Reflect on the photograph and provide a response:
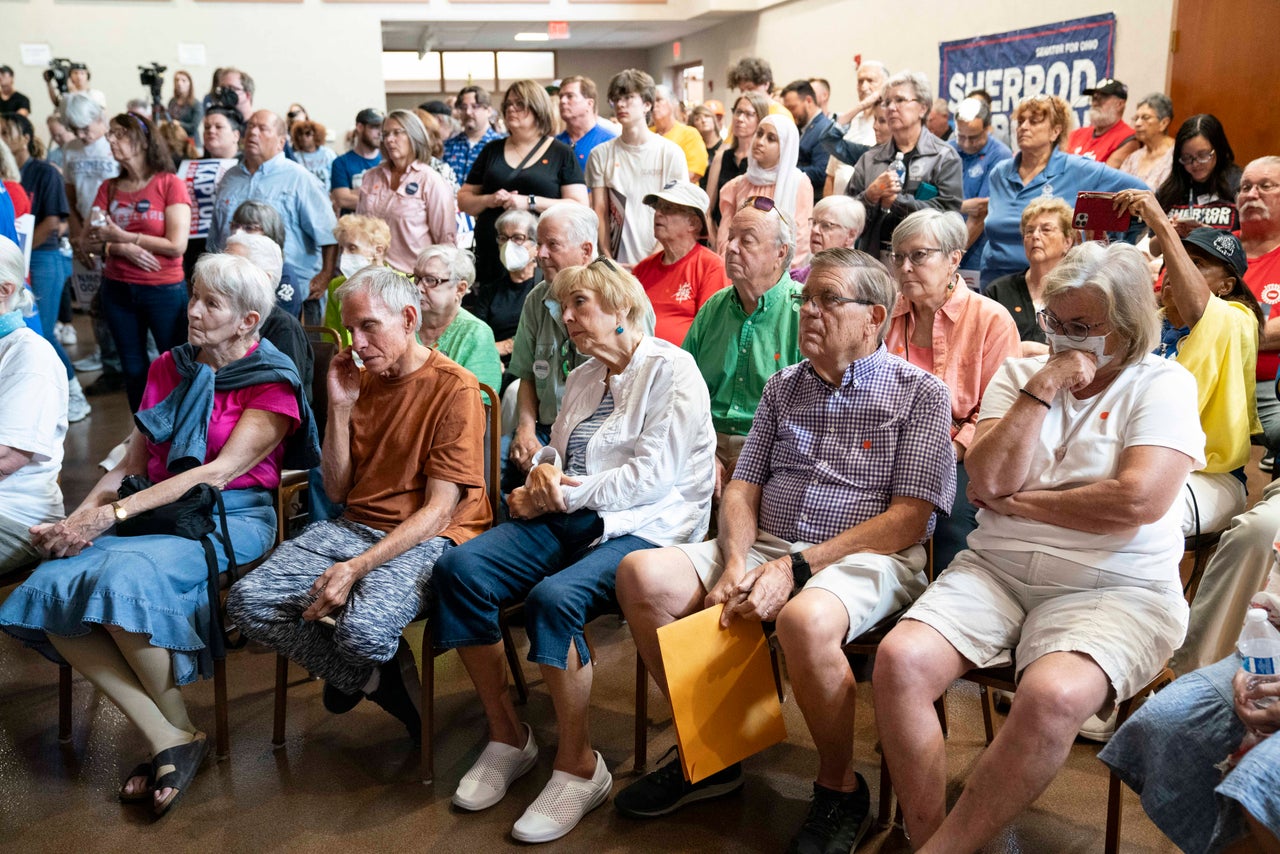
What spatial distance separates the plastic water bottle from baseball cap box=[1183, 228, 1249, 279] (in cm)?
140

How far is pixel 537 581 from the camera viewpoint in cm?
250

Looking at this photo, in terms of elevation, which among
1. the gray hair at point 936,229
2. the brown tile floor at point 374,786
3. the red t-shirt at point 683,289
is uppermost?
the gray hair at point 936,229

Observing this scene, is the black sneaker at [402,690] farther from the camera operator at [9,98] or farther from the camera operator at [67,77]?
the camera operator at [9,98]

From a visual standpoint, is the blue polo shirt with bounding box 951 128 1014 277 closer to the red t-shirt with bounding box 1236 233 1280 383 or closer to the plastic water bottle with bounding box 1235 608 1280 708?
the red t-shirt with bounding box 1236 233 1280 383

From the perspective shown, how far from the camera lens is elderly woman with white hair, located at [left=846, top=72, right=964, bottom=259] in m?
4.39

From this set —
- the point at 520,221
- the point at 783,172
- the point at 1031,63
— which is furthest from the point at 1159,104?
the point at 520,221

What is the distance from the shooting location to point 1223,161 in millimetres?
4617

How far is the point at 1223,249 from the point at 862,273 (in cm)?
118

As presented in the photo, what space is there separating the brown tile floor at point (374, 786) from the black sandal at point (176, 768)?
0.10 feet

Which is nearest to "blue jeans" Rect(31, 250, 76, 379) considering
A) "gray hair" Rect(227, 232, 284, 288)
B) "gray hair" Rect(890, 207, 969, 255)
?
"gray hair" Rect(227, 232, 284, 288)

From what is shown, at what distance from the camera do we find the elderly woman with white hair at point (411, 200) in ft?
15.2

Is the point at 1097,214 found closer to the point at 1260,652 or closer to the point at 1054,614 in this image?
the point at 1054,614

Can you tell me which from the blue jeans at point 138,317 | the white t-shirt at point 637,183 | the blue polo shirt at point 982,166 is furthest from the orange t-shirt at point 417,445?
the blue polo shirt at point 982,166

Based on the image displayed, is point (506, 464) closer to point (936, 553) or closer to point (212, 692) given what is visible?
point (212, 692)
